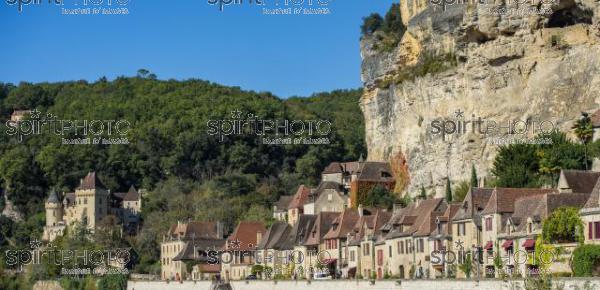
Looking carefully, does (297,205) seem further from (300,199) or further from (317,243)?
(317,243)

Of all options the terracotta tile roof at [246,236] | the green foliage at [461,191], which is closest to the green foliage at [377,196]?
the terracotta tile roof at [246,236]

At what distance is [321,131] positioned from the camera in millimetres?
148375

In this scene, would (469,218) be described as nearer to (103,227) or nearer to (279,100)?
(103,227)

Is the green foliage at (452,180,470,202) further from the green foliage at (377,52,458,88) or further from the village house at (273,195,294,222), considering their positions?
the village house at (273,195,294,222)

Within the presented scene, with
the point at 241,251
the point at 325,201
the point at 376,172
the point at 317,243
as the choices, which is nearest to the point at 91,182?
the point at 325,201

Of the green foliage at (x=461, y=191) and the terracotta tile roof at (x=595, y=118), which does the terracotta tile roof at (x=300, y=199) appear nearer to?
the green foliage at (x=461, y=191)

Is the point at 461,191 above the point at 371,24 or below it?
below

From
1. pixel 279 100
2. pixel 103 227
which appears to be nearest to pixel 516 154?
pixel 103 227

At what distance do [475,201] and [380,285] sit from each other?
327 inches

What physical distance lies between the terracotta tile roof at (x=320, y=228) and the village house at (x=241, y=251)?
706 centimetres

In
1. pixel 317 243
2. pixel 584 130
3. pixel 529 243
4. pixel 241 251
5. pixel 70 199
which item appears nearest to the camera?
pixel 529 243

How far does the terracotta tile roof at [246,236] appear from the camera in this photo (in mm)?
92438

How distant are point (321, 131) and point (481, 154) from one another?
221 ft

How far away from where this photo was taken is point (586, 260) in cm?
5069
